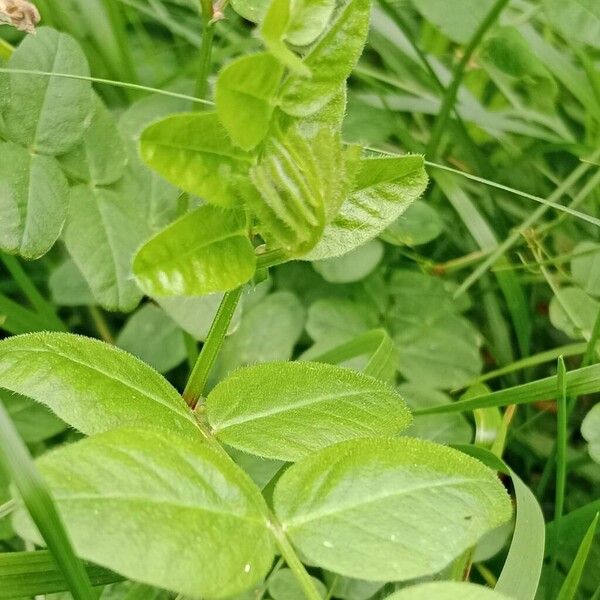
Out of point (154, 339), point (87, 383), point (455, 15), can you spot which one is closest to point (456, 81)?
point (455, 15)

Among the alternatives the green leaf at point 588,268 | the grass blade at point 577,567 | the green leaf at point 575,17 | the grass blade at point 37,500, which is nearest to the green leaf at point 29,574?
the grass blade at point 37,500

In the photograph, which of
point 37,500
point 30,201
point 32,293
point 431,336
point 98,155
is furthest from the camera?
point 431,336

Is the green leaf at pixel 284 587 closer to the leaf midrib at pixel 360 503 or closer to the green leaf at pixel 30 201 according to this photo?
the leaf midrib at pixel 360 503

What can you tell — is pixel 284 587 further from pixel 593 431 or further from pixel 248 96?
pixel 248 96

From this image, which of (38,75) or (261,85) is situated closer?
(261,85)

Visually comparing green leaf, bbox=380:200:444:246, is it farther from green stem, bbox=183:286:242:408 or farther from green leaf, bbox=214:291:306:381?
green stem, bbox=183:286:242:408

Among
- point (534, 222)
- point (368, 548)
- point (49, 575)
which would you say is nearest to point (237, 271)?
point (368, 548)

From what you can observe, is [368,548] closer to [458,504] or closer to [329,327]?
[458,504]
